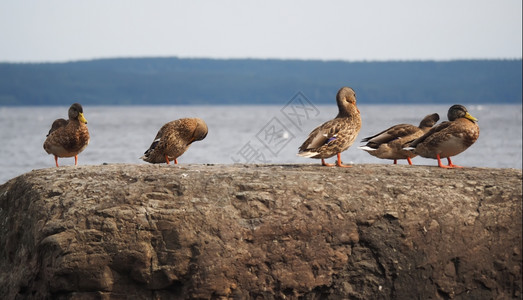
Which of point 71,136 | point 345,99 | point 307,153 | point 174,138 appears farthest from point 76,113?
point 345,99

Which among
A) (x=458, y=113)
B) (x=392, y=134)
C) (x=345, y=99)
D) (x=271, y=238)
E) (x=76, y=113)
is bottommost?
(x=271, y=238)

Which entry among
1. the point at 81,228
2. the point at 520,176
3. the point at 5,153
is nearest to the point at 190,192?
the point at 81,228

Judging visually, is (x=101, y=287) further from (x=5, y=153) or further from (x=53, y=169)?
(x=5, y=153)

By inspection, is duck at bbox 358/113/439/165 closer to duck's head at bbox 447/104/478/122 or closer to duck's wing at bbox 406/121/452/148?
duck's wing at bbox 406/121/452/148

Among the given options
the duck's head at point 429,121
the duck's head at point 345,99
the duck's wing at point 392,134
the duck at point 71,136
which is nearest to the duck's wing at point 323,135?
the duck's head at point 345,99

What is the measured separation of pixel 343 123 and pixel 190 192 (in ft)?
7.44

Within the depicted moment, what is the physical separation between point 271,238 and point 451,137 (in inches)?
108

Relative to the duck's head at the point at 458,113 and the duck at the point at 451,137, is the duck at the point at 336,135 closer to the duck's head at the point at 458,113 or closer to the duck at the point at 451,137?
the duck at the point at 451,137

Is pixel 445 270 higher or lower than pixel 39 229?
lower

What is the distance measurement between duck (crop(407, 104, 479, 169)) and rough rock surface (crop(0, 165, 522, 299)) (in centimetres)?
80

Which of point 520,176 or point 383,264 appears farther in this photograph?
point 520,176

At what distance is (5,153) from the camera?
154 ft

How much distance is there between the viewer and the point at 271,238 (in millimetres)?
8688

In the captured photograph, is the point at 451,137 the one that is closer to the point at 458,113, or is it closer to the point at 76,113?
the point at 458,113
